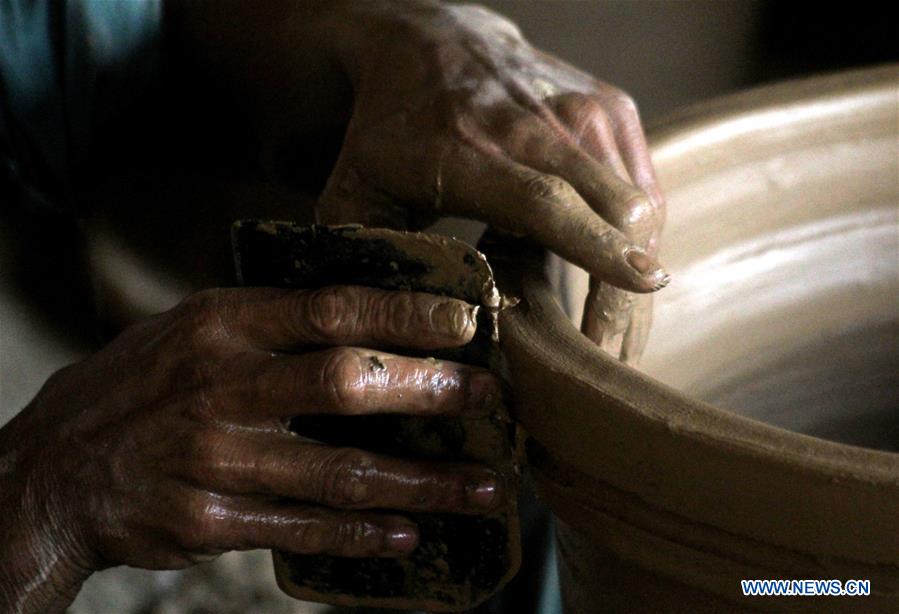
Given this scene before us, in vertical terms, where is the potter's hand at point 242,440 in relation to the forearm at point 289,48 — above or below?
below

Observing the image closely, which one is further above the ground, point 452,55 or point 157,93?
point 452,55

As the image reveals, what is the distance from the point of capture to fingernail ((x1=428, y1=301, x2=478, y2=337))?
575 mm

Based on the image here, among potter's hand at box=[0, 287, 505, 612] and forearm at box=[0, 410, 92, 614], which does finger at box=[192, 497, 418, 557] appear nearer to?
potter's hand at box=[0, 287, 505, 612]

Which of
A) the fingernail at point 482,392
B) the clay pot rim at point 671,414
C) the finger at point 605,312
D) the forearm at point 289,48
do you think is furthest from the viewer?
the forearm at point 289,48

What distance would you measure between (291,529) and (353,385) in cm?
11

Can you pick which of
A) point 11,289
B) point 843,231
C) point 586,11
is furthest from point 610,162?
point 586,11

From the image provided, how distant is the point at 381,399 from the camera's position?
0.59m

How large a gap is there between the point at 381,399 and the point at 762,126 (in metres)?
0.56

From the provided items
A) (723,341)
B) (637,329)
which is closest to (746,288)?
(723,341)

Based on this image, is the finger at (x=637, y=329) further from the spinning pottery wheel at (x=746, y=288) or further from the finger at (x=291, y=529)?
the finger at (x=291, y=529)

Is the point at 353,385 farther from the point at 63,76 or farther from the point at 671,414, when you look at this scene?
the point at 63,76

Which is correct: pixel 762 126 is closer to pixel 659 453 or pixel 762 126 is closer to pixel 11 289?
pixel 659 453

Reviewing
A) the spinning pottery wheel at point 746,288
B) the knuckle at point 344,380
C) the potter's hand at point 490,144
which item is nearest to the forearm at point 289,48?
the potter's hand at point 490,144

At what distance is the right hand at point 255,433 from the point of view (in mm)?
589
